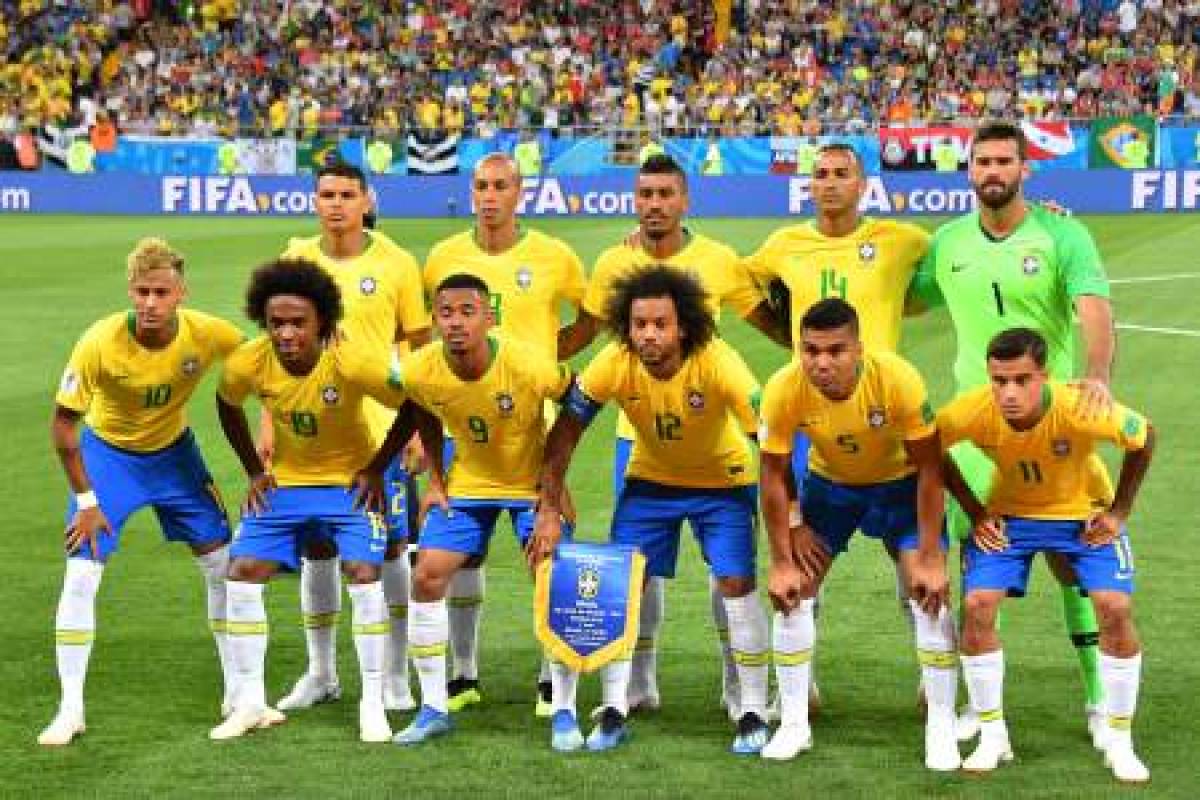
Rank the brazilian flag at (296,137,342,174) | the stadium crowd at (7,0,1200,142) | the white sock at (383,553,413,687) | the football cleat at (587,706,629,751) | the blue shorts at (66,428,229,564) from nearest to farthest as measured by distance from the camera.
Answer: the football cleat at (587,706,629,751) < the blue shorts at (66,428,229,564) < the white sock at (383,553,413,687) < the brazilian flag at (296,137,342,174) < the stadium crowd at (7,0,1200,142)

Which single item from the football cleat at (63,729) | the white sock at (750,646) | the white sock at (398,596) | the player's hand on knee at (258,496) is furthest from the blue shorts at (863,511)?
the football cleat at (63,729)

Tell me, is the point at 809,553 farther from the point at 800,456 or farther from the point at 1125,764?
the point at 1125,764

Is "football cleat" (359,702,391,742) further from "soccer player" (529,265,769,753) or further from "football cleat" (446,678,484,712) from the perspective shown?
"soccer player" (529,265,769,753)

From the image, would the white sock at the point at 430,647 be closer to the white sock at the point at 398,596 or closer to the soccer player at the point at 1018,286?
the white sock at the point at 398,596

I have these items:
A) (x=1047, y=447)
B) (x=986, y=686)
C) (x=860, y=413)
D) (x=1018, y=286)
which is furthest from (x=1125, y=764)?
(x=1018, y=286)

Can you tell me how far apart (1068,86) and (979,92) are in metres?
1.96

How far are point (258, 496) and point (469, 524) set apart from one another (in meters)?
0.92

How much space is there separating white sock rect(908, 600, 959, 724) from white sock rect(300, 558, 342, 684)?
2.65 metres

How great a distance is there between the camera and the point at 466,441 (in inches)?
343

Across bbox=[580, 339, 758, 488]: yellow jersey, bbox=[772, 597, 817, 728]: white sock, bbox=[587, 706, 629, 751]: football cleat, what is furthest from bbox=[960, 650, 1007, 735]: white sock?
bbox=[587, 706, 629, 751]: football cleat

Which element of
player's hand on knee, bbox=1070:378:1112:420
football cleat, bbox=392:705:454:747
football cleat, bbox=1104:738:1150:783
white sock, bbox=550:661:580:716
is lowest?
football cleat, bbox=392:705:454:747

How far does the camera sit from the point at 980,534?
8.07 metres

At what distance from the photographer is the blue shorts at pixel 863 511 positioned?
828 centimetres

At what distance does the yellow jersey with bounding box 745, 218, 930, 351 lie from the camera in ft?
29.3
